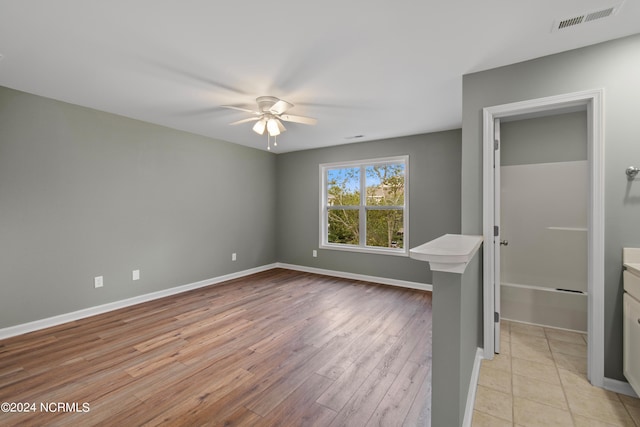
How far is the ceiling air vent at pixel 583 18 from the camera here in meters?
1.67

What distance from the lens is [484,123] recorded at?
91.3 inches

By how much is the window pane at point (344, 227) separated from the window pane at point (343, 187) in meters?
0.18

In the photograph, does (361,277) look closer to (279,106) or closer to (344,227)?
(344,227)

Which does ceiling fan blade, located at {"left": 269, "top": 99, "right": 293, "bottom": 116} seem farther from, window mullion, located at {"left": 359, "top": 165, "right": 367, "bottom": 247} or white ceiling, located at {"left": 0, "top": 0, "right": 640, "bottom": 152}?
window mullion, located at {"left": 359, "top": 165, "right": 367, "bottom": 247}

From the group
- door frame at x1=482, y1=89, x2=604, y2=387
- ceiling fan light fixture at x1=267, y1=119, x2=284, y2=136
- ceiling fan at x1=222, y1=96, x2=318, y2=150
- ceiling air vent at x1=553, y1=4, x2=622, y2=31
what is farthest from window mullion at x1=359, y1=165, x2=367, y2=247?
ceiling air vent at x1=553, y1=4, x2=622, y2=31

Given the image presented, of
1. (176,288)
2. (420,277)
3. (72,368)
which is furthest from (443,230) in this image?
(72,368)

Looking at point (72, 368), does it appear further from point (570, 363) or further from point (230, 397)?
point (570, 363)

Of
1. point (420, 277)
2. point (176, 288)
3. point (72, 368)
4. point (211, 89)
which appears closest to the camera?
point (72, 368)

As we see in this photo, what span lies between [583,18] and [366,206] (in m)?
3.67

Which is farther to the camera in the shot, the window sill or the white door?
the window sill

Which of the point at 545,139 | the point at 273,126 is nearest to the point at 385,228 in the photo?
the point at 545,139

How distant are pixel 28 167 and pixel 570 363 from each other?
5.42 metres

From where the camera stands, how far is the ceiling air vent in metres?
1.67

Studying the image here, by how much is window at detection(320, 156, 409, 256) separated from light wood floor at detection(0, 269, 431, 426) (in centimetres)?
148
